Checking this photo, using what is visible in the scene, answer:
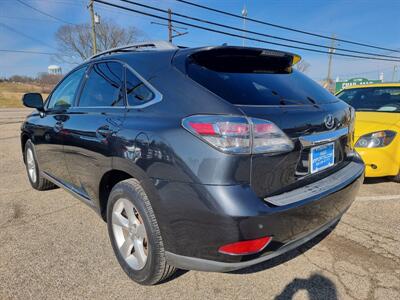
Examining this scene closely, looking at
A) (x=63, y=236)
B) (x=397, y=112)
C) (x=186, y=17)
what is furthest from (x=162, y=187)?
(x=186, y=17)

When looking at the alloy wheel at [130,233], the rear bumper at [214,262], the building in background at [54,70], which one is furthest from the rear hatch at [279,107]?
the building in background at [54,70]

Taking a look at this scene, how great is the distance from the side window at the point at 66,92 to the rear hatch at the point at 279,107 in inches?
67.8

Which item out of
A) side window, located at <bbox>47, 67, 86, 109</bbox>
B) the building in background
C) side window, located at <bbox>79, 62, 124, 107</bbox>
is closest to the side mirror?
side window, located at <bbox>47, 67, 86, 109</bbox>

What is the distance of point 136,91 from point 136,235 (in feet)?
3.48

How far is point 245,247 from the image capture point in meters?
1.60

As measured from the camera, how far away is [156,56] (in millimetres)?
2145

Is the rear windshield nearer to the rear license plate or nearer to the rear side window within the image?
the rear side window

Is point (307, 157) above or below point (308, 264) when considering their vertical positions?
above

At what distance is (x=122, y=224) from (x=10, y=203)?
2320 millimetres

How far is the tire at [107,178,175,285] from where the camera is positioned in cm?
191

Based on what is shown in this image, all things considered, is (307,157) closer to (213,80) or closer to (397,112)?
(213,80)

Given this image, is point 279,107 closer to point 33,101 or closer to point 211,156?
point 211,156

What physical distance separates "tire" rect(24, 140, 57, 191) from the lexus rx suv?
1775mm

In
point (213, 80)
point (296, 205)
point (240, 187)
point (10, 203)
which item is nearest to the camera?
point (240, 187)
